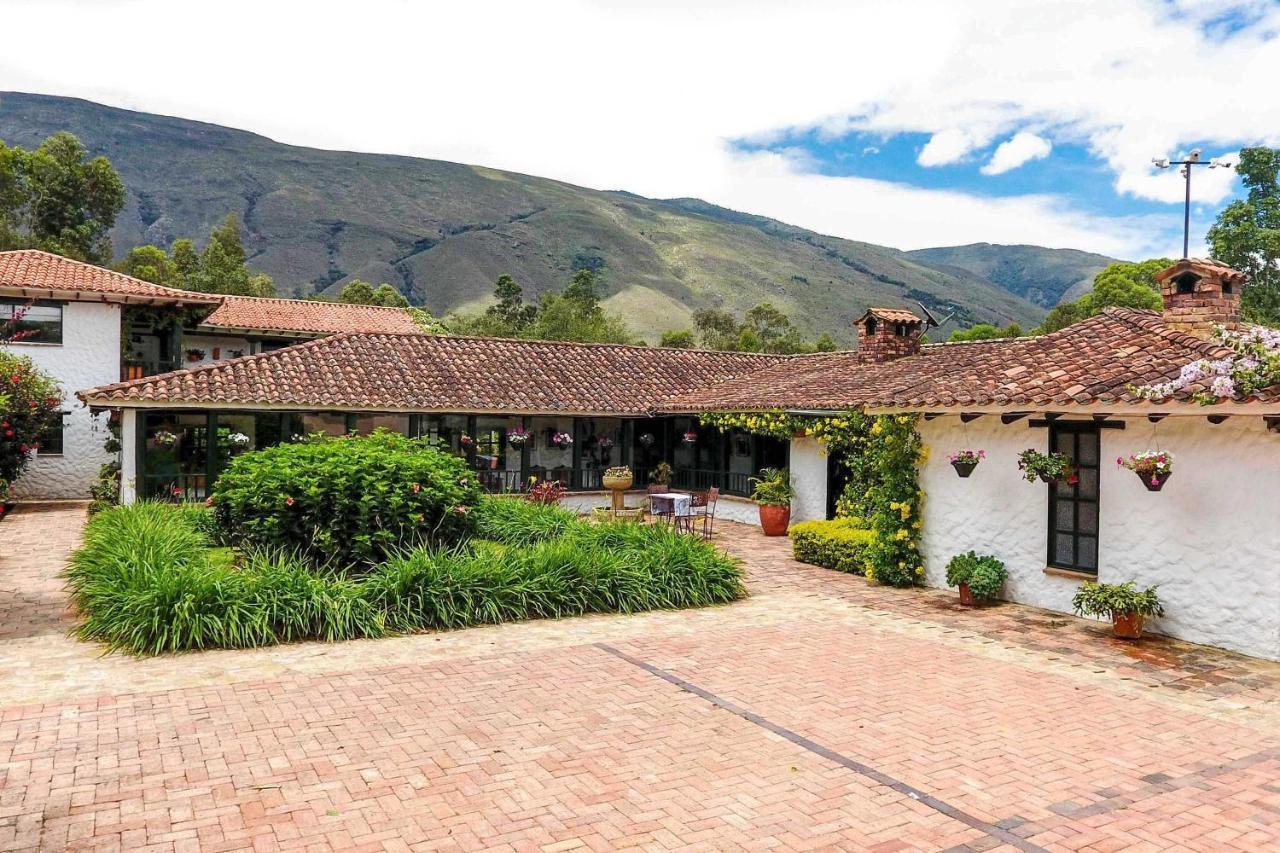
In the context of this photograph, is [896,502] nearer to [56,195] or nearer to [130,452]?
[130,452]

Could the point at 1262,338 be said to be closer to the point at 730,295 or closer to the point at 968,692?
the point at 968,692

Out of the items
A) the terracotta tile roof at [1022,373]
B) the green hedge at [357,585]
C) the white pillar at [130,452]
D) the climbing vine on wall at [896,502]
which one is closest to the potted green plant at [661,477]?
the terracotta tile roof at [1022,373]

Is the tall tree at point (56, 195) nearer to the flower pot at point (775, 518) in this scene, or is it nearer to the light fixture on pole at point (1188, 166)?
the flower pot at point (775, 518)

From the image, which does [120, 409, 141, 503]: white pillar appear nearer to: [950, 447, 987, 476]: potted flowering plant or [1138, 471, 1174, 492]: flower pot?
[950, 447, 987, 476]: potted flowering plant

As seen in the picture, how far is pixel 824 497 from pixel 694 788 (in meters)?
12.8

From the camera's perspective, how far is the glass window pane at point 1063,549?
10898 mm

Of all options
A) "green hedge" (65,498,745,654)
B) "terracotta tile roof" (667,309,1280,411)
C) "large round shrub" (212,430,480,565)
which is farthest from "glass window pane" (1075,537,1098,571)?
"large round shrub" (212,430,480,565)

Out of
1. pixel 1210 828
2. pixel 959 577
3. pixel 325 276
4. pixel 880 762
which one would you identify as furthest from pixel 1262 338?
pixel 325 276

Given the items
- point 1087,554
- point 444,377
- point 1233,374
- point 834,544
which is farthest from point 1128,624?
point 444,377

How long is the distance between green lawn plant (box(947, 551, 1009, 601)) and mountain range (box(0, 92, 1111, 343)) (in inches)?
2729

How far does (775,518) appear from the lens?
1827 centimetres

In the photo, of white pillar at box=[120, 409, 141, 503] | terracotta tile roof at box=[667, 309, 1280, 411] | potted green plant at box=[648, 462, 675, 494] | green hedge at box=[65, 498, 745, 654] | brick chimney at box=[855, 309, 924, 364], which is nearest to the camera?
green hedge at box=[65, 498, 745, 654]

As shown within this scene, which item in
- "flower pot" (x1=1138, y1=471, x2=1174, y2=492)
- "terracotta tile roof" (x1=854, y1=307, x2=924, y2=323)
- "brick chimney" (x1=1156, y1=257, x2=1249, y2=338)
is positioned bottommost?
"flower pot" (x1=1138, y1=471, x2=1174, y2=492)

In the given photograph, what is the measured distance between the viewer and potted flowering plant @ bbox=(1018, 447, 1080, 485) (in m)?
10.2
